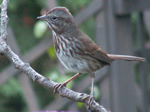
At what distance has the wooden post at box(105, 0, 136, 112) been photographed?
5.04 m

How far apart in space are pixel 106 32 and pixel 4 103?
258cm

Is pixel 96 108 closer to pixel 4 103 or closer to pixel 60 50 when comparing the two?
pixel 60 50

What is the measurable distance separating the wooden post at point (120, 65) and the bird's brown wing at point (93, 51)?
136cm

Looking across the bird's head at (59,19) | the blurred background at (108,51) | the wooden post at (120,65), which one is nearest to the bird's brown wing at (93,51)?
the bird's head at (59,19)

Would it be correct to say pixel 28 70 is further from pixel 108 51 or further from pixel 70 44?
pixel 108 51

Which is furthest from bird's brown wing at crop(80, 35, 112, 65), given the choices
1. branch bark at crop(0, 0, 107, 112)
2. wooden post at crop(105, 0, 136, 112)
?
wooden post at crop(105, 0, 136, 112)

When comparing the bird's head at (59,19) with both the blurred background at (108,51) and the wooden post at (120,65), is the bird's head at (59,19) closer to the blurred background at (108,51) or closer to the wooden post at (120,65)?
the blurred background at (108,51)

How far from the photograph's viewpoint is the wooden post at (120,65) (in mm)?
5043

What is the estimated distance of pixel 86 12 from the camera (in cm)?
525

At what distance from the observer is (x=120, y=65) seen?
5.12 metres

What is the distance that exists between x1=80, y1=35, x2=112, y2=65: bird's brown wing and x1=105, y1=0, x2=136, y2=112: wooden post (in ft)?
4.47

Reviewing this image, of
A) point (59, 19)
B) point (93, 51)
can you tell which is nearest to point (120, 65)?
point (93, 51)

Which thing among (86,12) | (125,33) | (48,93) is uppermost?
(86,12)

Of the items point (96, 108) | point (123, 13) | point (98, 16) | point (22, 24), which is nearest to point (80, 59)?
point (96, 108)
